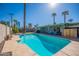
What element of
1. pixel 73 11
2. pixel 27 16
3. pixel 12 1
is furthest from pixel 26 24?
pixel 73 11

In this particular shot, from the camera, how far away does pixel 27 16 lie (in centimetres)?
537

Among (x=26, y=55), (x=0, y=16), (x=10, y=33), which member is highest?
(x=0, y=16)

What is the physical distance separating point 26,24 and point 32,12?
0.52 m

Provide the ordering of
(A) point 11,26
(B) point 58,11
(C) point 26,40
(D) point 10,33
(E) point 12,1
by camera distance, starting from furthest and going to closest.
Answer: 1. (D) point 10,33
2. (A) point 11,26
3. (C) point 26,40
4. (B) point 58,11
5. (E) point 12,1

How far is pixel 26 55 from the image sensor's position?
4.38m

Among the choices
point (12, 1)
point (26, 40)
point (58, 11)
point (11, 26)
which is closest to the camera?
point (12, 1)

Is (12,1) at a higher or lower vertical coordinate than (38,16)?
higher

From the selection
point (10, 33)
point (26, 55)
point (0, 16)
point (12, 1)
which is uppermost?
point (12, 1)

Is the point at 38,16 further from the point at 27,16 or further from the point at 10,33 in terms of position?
the point at 10,33

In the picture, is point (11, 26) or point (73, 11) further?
point (11, 26)

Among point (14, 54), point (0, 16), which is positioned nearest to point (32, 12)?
point (0, 16)

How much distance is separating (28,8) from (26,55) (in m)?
1.77

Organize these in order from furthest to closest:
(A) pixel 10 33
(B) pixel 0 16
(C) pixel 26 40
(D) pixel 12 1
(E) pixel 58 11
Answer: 1. (A) pixel 10 33
2. (C) pixel 26 40
3. (E) pixel 58 11
4. (B) pixel 0 16
5. (D) pixel 12 1

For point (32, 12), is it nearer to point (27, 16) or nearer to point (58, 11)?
point (27, 16)
